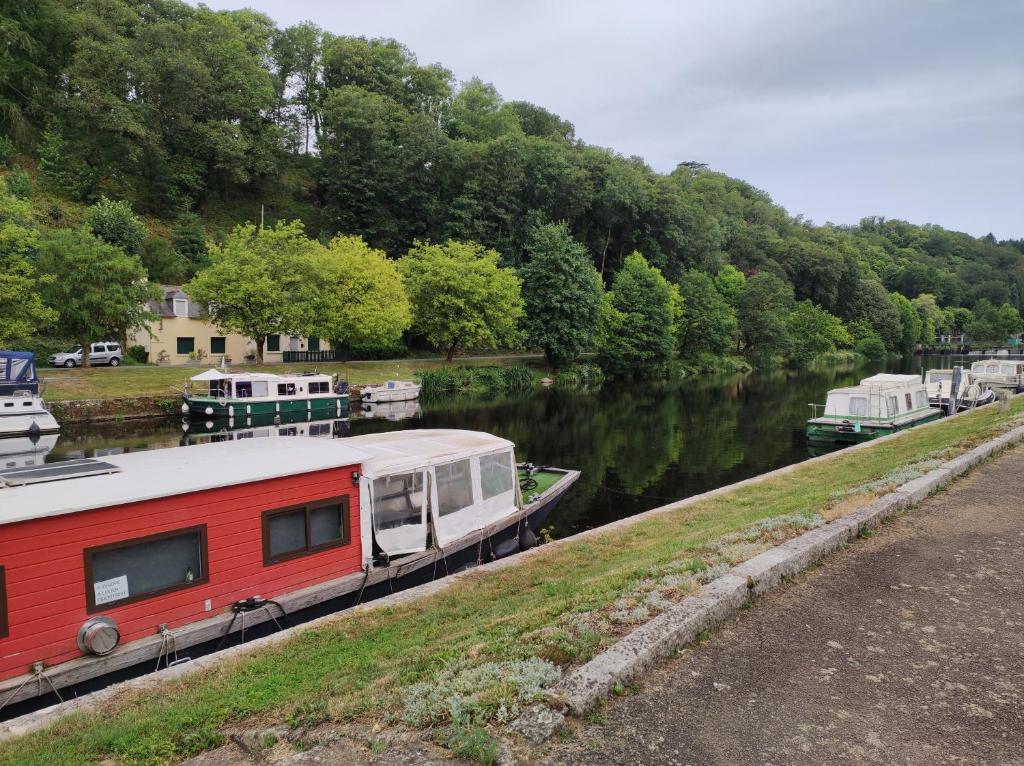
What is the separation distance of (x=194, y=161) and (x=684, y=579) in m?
84.0

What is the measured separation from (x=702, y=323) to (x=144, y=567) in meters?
81.9

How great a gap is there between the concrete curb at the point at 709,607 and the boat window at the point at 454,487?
294 inches

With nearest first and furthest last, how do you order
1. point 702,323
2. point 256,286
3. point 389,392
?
point 256,286 → point 389,392 → point 702,323

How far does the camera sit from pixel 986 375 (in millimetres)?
54969

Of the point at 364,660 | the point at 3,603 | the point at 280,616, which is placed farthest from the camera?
the point at 280,616

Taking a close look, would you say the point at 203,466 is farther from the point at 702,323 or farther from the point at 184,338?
the point at 702,323

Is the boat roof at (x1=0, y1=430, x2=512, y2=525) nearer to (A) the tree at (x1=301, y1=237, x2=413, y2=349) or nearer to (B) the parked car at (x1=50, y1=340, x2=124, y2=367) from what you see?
(A) the tree at (x1=301, y1=237, x2=413, y2=349)

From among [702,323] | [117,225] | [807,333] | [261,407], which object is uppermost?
[117,225]

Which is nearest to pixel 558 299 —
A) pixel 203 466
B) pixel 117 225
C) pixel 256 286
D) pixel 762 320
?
pixel 256 286

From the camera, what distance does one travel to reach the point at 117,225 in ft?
183

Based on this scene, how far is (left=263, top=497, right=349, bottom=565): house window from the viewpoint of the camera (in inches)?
434

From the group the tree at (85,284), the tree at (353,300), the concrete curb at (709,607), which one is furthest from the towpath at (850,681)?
the tree at (353,300)

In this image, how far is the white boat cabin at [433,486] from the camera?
12.9 m

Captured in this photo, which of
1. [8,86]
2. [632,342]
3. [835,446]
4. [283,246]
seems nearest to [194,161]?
[8,86]
